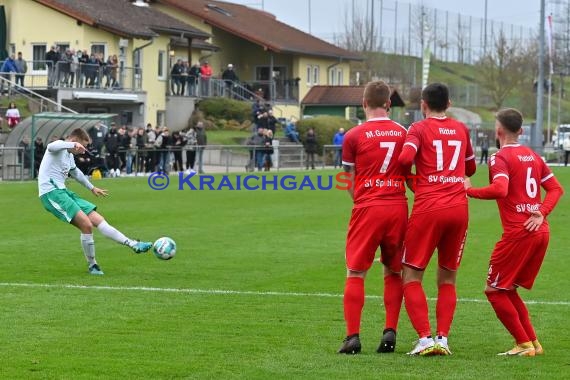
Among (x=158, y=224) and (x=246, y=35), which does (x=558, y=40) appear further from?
(x=158, y=224)

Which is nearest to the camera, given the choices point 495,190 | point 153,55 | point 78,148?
point 495,190

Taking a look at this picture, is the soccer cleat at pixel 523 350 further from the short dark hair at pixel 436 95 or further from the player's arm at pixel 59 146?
the player's arm at pixel 59 146

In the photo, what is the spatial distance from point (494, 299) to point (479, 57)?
100 meters

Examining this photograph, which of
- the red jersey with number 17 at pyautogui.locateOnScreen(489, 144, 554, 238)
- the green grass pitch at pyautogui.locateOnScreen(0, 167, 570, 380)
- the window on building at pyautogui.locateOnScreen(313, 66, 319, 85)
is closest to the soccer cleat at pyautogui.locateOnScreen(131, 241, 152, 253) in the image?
the green grass pitch at pyautogui.locateOnScreen(0, 167, 570, 380)

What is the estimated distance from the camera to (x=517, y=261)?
8.95 m

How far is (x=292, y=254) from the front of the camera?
16.8 meters

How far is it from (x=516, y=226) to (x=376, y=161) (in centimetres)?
117

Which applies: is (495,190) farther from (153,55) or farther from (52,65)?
(153,55)

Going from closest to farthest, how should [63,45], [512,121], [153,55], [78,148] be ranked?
[512,121], [78,148], [63,45], [153,55]

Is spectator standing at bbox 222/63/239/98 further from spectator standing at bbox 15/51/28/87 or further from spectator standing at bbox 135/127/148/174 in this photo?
spectator standing at bbox 135/127/148/174

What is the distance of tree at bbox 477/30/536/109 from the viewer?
304ft

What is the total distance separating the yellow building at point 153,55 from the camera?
50.5 meters

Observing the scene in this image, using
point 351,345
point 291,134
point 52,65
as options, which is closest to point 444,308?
point 351,345

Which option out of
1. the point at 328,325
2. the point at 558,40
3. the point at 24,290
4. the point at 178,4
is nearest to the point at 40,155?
the point at 24,290
